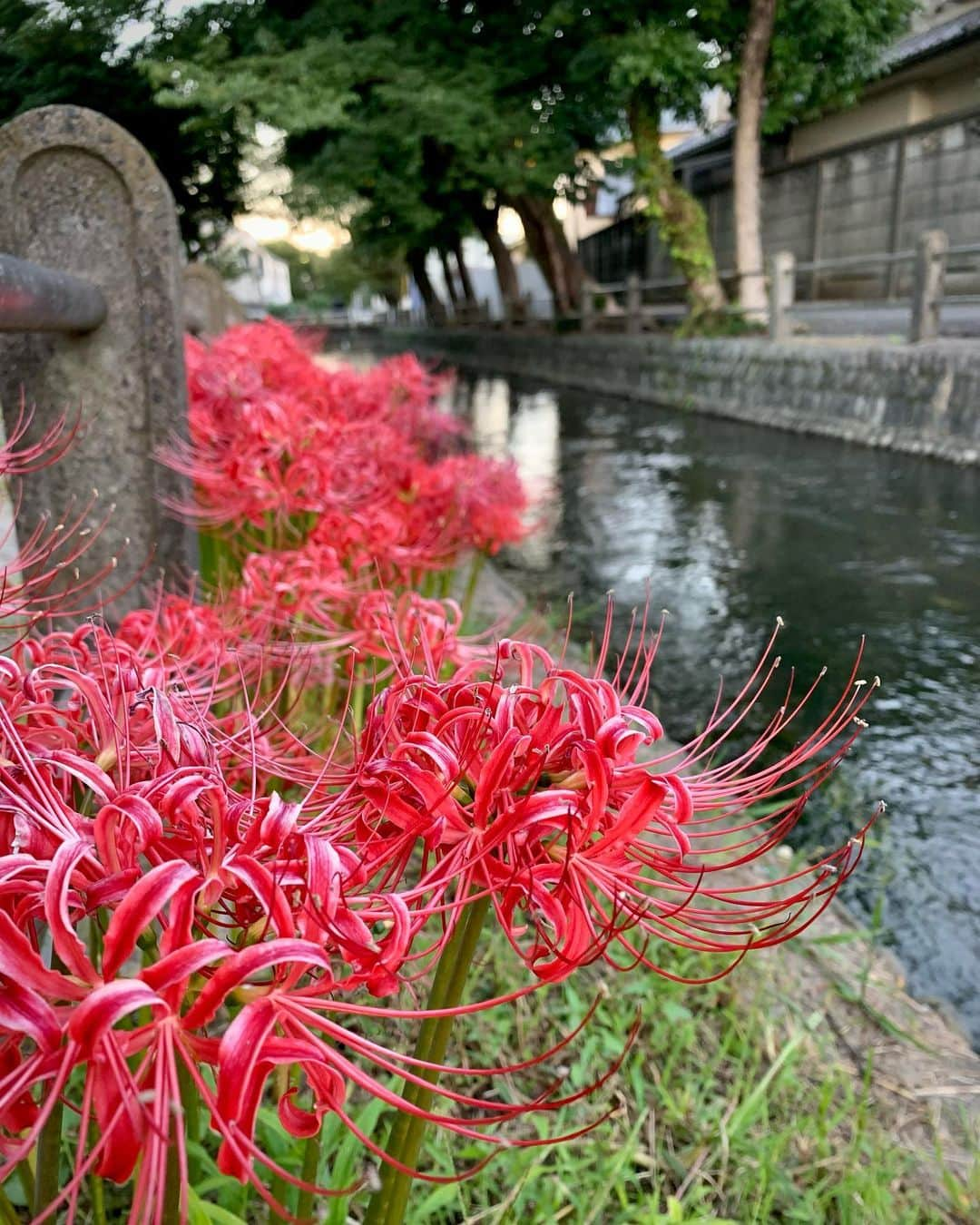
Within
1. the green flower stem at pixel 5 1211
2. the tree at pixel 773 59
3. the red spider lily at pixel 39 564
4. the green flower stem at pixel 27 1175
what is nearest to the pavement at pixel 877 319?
the tree at pixel 773 59

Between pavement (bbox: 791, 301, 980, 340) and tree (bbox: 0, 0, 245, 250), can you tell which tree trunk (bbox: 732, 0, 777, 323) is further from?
tree (bbox: 0, 0, 245, 250)

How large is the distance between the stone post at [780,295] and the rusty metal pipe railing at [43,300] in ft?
31.9

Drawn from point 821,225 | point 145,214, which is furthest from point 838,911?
point 821,225

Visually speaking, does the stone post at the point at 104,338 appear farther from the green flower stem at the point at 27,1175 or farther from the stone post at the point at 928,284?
the stone post at the point at 928,284

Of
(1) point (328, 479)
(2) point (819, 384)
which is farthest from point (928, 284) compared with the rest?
(1) point (328, 479)

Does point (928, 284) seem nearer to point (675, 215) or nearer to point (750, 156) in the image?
point (750, 156)

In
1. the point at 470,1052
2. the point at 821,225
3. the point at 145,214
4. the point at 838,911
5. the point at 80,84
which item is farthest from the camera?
the point at 821,225

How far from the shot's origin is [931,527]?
633cm

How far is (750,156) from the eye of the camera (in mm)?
12656

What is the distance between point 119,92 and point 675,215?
12003 millimetres

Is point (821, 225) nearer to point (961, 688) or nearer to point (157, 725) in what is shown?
point (961, 688)

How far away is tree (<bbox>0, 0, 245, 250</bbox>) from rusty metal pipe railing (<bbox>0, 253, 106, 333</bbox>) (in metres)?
0.38

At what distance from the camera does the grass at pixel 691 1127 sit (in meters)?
1.51

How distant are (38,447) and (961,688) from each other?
12.1ft
